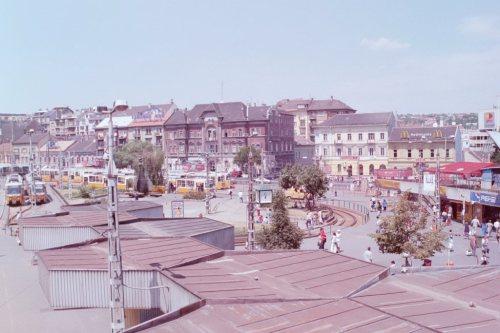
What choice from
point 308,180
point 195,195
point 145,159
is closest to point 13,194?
point 145,159

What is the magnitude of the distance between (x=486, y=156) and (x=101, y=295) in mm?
73451

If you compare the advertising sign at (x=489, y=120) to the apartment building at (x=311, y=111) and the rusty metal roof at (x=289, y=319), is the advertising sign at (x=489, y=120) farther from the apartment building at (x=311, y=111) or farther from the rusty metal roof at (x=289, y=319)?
the rusty metal roof at (x=289, y=319)

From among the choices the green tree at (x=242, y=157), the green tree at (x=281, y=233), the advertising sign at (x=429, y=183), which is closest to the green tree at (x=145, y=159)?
the green tree at (x=242, y=157)

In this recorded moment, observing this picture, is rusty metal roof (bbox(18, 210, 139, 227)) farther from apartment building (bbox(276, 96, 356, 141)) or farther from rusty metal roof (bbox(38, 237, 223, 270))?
apartment building (bbox(276, 96, 356, 141))

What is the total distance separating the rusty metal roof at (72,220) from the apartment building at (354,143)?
171ft

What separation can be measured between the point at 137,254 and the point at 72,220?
10298 millimetres

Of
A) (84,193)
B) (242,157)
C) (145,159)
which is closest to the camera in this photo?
(84,193)

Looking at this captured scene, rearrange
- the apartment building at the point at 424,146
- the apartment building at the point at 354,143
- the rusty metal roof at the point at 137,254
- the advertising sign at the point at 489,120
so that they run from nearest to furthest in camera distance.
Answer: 1. the rusty metal roof at the point at 137,254
2. the apartment building at the point at 424,146
3. the advertising sign at the point at 489,120
4. the apartment building at the point at 354,143

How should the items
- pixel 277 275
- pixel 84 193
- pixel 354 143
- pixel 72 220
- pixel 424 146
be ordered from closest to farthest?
pixel 277 275, pixel 72 220, pixel 84 193, pixel 424 146, pixel 354 143

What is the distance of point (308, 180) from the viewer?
139ft

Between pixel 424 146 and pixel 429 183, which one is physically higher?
pixel 424 146

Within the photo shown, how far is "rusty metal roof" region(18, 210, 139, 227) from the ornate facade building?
4932cm

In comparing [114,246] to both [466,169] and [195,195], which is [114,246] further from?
[195,195]

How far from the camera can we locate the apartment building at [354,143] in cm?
7569
